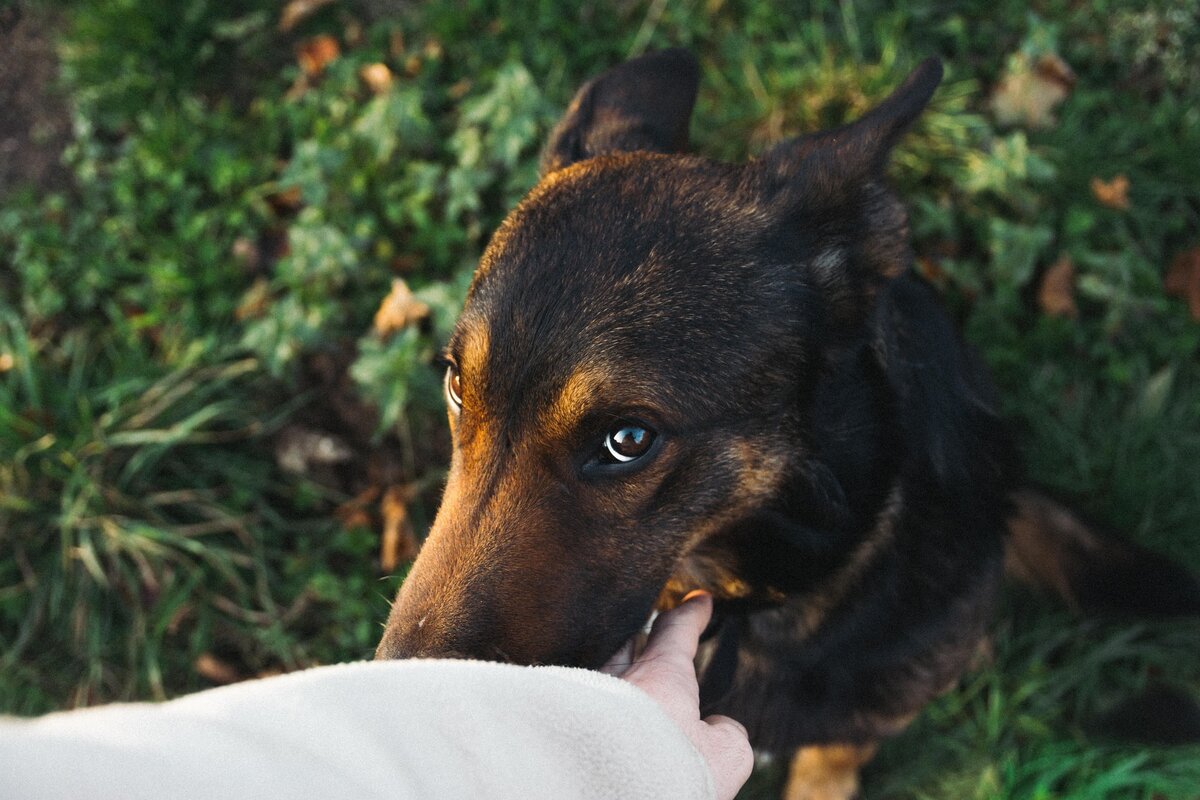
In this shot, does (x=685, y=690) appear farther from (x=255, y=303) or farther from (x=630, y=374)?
(x=255, y=303)

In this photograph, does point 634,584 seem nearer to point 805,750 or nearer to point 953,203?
point 805,750

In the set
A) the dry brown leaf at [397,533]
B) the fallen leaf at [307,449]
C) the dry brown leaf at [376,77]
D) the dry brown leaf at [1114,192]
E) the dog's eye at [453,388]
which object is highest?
the dry brown leaf at [376,77]

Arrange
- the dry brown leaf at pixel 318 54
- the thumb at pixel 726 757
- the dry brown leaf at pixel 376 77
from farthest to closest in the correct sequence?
1. the dry brown leaf at pixel 318 54
2. the dry brown leaf at pixel 376 77
3. the thumb at pixel 726 757

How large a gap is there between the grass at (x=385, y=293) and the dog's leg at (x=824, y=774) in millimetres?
152

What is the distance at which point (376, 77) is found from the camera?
3.74 m

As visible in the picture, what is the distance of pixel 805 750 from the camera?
2854 millimetres

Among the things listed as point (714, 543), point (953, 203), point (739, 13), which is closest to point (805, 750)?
point (714, 543)

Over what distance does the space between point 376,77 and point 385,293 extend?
101cm

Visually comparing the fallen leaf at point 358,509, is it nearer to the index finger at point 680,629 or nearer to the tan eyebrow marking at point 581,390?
the index finger at point 680,629

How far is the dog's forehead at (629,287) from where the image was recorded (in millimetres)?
1739

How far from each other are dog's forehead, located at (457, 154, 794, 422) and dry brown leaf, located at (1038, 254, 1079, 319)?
196cm

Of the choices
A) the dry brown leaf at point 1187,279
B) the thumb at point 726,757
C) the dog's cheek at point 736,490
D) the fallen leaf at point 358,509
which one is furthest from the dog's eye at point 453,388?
the dry brown leaf at point 1187,279

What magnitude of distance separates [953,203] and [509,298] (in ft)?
7.71

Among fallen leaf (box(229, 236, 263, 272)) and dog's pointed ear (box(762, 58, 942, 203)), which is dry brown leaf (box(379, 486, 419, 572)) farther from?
dog's pointed ear (box(762, 58, 942, 203))
